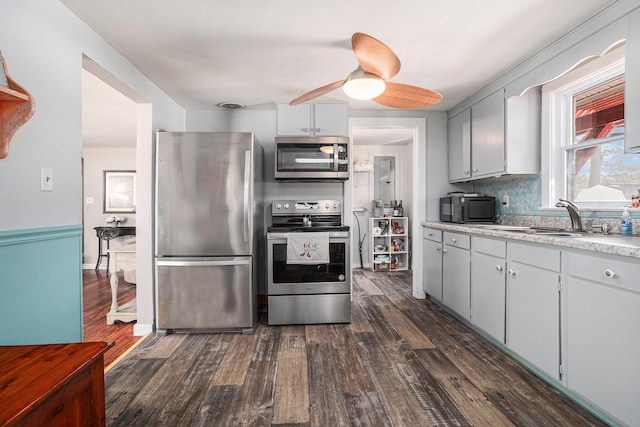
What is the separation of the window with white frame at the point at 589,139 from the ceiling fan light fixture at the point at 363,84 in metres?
1.51

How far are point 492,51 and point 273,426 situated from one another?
9.14 feet

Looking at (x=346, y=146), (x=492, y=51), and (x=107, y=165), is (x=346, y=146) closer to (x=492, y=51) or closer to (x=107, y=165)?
(x=492, y=51)

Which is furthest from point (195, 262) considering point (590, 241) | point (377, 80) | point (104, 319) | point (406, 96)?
point (590, 241)

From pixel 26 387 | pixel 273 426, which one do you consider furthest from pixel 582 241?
pixel 26 387

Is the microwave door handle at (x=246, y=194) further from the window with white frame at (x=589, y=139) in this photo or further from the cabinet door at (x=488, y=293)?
the window with white frame at (x=589, y=139)

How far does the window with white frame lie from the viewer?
2129mm

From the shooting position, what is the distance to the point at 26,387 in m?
0.86

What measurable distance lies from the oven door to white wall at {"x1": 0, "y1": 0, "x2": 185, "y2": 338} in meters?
1.50

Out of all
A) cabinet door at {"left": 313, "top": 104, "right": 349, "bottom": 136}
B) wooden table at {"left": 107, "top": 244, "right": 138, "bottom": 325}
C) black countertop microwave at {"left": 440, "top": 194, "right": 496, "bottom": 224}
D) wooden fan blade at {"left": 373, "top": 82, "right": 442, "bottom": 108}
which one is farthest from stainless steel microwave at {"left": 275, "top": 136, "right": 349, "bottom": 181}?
wooden table at {"left": 107, "top": 244, "right": 138, "bottom": 325}

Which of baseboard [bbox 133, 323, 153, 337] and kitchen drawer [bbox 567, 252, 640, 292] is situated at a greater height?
kitchen drawer [bbox 567, 252, 640, 292]

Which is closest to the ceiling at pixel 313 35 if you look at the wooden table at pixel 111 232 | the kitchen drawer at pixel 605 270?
the kitchen drawer at pixel 605 270

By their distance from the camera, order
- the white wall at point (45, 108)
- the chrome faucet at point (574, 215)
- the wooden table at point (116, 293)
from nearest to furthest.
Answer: the white wall at point (45, 108) < the chrome faucet at point (574, 215) < the wooden table at point (116, 293)

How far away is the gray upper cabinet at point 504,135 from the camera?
271 centimetres

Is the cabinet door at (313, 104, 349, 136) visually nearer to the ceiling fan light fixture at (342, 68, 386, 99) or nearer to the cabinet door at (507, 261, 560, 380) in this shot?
the ceiling fan light fixture at (342, 68, 386, 99)
